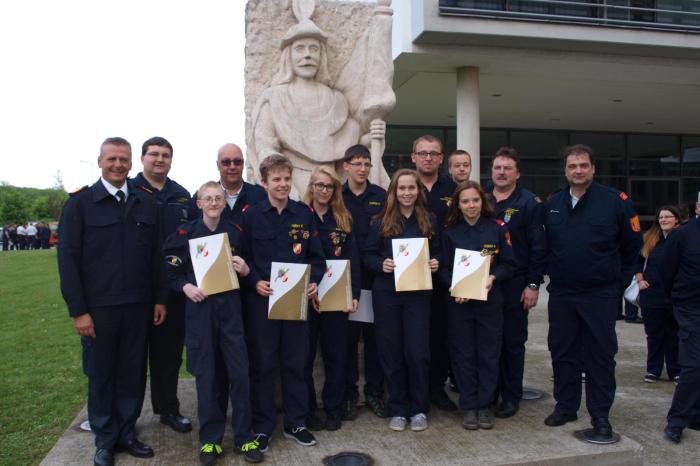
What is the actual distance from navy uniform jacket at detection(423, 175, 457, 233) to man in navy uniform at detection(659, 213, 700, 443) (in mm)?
1606

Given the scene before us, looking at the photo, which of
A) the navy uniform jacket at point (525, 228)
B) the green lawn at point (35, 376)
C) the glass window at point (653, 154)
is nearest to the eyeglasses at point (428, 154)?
the navy uniform jacket at point (525, 228)

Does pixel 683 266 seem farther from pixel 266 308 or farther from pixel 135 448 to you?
pixel 135 448

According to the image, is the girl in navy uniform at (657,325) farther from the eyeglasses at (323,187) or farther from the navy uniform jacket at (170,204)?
the navy uniform jacket at (170,204)

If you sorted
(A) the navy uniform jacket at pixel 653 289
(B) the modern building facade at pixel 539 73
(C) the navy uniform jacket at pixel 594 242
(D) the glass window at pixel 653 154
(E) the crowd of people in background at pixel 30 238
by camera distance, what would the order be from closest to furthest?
(C) the navy uniform jacket at pixel 594 242 → (A) the navy uniform jacket at pixel 653 289 → (B) the modern building facade at pixel 539 73 → (D) the glass window at pixel 653 154 → (E) the crowd of people in background at pixel 30 238

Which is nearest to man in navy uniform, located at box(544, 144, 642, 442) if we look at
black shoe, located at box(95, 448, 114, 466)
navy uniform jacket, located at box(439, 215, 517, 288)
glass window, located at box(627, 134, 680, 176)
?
navy uniform jacket, located at box(439, 215, 517, 288)

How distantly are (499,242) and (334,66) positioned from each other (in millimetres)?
2317

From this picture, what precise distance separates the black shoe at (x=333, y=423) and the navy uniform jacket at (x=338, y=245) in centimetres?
84

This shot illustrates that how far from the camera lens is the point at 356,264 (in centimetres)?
402

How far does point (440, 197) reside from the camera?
4.36 metres

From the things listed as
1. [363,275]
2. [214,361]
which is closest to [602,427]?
[363,275]

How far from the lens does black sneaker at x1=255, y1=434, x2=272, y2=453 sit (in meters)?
3.54

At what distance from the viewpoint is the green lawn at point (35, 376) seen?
14.0 feet

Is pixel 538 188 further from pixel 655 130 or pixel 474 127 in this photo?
pixel 474 127

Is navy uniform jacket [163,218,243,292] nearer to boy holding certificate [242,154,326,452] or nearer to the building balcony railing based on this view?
boy holding certificate [242,154,326,452]
